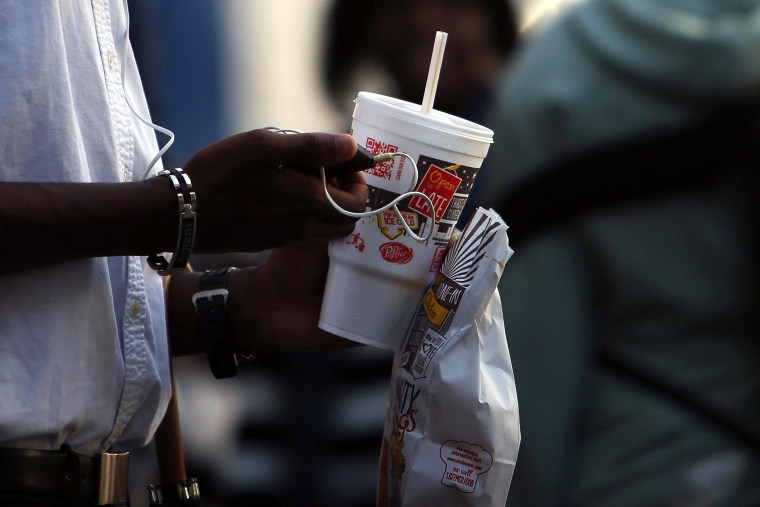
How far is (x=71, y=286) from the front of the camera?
1119 mm

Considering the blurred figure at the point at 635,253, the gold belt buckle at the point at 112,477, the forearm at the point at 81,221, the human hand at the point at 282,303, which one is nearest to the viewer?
the forearm at the point at 81,221

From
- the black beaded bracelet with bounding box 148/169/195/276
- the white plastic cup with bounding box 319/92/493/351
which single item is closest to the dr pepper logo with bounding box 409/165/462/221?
the white plastic cup with bounding box 319/92/493/351

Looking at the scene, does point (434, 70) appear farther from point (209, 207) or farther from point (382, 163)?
point (209, 207)

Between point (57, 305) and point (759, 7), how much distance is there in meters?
1.49

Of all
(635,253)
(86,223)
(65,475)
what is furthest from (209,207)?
(635,253)

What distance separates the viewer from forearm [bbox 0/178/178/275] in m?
1.03

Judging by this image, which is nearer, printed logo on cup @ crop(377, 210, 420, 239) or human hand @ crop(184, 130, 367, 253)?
human hand @ crop(184, 130, 367, 253)

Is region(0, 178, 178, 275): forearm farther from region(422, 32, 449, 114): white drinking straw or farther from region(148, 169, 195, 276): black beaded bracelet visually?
region(422, 32, 449, 114): white drinking straw

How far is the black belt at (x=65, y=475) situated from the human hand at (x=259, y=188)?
0.29 metres

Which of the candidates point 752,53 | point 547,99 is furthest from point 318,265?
point 752,53

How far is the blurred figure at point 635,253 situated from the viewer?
6.39 feet

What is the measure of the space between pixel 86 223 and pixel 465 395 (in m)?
0.48

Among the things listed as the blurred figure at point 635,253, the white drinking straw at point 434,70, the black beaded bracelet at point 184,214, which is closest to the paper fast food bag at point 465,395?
the white drinking straw at point 434,70

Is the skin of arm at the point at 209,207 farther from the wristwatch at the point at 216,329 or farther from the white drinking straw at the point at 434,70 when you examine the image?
the wristwatch at the point at 216,329
